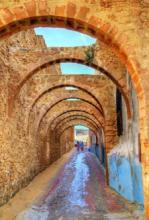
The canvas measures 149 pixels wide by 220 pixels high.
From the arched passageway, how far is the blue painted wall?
1.1 inches

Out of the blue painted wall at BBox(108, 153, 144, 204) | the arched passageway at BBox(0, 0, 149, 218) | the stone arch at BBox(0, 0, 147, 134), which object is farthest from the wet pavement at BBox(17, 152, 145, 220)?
the stone arch at BBox(0, 0, 147, 134)

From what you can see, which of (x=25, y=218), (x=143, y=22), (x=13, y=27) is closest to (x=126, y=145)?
(x=25, y=218)

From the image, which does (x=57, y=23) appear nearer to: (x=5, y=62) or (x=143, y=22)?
(x=143, y=22)

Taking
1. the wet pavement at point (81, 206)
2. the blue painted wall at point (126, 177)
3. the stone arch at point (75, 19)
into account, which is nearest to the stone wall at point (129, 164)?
the blue painted wall at point (126, 177)

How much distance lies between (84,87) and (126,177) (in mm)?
4418

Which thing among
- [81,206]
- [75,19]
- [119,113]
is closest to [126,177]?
[81,206]

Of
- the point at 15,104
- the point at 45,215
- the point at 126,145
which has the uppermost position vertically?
the point at 15,104

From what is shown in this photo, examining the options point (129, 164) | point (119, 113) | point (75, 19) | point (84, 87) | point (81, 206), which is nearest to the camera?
point (75, 19)

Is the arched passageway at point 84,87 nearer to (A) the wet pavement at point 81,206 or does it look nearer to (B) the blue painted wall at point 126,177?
(B) the blue painted wall at point 126,177

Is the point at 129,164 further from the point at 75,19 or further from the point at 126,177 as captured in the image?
the point at 75,19

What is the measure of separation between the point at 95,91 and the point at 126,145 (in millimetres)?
3309

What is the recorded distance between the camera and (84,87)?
491 inches

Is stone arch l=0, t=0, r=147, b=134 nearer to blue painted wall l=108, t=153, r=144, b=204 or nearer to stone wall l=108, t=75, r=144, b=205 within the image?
stone wall l=108, t=75, r=144, b=205

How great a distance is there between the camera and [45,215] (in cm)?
776
